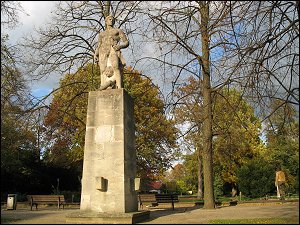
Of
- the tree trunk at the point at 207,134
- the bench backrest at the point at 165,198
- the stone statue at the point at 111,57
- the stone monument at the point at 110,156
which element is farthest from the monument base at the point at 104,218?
the bench backrest at the point at 165,198

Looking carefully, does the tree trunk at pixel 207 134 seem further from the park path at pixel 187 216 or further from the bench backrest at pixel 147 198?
the bench backrest at pixel 147 198

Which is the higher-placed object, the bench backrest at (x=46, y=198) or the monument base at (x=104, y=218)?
the bench backrest at (x=46, y=198)

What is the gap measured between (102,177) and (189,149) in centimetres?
2393

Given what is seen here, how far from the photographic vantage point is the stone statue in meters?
13.5

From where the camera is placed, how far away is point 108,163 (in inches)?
478

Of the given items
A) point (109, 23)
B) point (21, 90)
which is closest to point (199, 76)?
point (109, 23)

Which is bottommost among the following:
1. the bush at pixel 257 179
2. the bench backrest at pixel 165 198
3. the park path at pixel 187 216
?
the park path at pixel 187 216

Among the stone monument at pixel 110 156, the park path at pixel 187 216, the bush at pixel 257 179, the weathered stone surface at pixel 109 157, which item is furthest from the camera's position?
the bush at pixel 257 179

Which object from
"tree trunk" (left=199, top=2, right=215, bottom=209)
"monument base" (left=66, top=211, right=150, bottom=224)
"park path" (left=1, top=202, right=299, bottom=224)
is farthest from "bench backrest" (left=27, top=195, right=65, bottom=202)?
"monument base" (left=66, top=211, right=150, bottom=224)

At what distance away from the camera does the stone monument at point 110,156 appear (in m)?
11.7

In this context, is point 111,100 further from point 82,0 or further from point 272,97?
point 82,0

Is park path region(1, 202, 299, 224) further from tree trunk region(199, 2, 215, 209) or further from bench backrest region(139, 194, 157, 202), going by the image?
bench backrest region(139, 194, 157, 202)

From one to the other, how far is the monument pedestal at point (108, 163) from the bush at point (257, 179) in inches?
815

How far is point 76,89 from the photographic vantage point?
25.2 m
